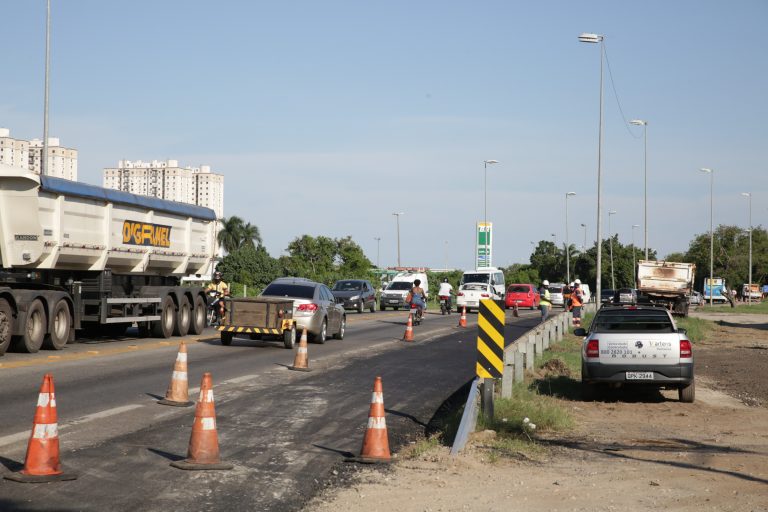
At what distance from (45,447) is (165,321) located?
743 inches

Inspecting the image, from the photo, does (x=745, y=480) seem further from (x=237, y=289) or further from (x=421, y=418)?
(x=237, y=289)

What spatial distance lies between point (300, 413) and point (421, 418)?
63.8 inches

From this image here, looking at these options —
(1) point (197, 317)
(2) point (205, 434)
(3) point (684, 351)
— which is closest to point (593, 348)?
(3) point (684, 351)

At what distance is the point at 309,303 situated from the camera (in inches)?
1003

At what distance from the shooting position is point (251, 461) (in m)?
9.50

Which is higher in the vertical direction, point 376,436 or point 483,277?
point 483,277

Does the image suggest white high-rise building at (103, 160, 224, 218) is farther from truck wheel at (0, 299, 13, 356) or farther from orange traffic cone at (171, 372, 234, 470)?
orange traffic cone at (171, 372, 234, 470)

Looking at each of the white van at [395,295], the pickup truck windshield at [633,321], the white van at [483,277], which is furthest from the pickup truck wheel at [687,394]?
the white van at [483,277]

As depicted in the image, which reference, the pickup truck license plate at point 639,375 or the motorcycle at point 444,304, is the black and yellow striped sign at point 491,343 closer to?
the pickup truck license plate at point 639,375

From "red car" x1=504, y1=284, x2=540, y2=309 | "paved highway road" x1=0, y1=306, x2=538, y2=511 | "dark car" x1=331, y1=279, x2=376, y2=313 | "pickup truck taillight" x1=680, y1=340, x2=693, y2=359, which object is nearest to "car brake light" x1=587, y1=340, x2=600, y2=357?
"pickup truck taillight" x1=680, y1=340, x2=693, y2=359

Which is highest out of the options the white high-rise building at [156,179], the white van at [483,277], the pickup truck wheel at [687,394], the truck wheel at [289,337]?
the white high-rise building at [156,179]

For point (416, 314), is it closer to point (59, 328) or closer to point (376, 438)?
point (59, 328)

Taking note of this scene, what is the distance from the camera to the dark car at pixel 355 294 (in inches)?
1969

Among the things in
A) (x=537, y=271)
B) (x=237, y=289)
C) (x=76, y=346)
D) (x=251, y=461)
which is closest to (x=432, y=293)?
(x=237, y=289)
